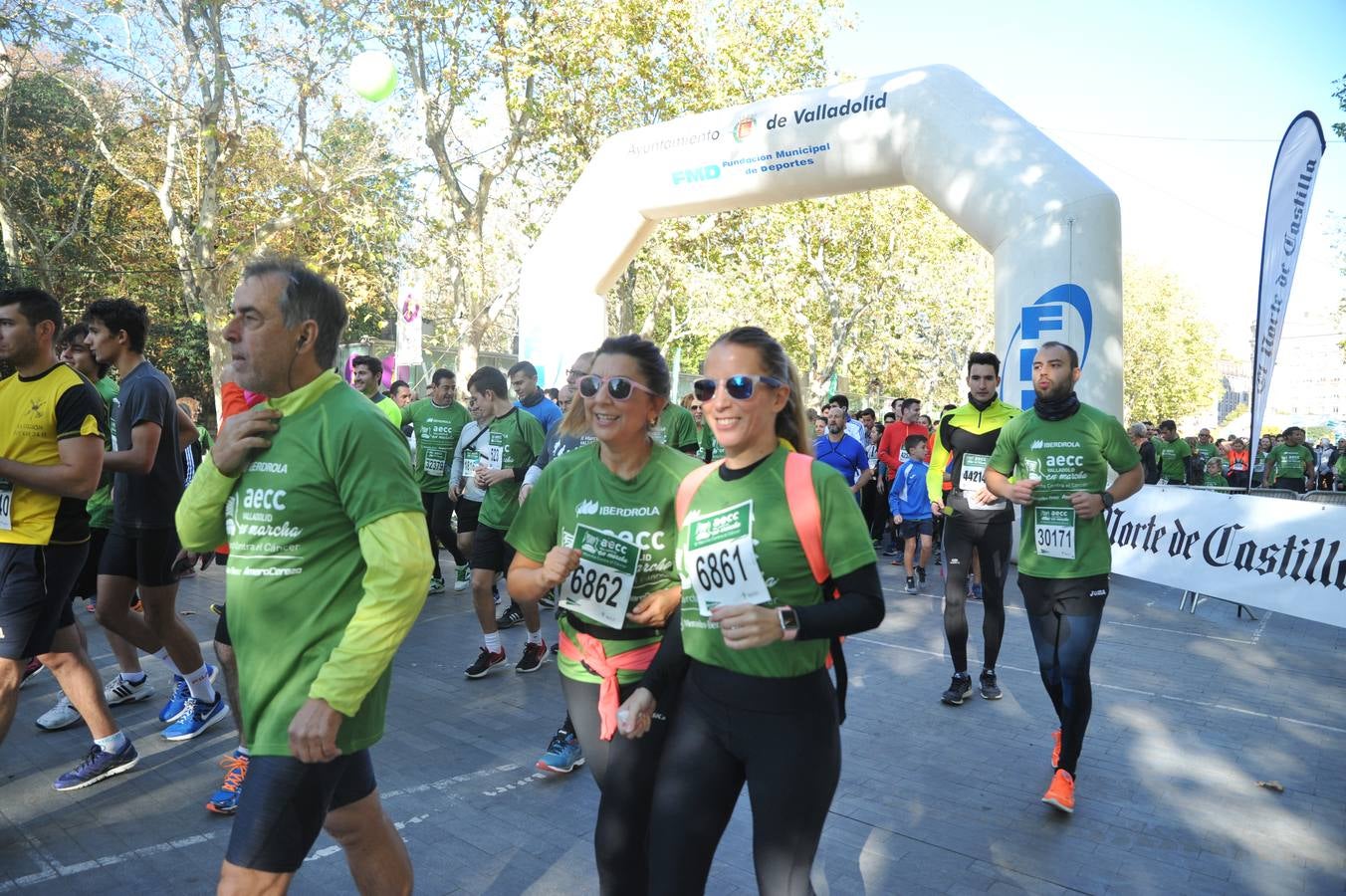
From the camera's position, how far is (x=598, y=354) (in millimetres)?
3166

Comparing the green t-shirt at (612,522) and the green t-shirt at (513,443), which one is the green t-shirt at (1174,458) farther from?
the green t-shirt at (612,522)

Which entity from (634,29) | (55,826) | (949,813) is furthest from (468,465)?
(634,29)

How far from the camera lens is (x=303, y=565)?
239cm

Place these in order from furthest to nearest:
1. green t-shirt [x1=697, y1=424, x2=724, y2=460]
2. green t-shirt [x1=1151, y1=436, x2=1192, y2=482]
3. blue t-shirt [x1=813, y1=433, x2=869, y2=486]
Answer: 1. green t-shirt [x1=1151, y1=436, x2=1192, y2=482]
2. green t-shirt [x1=697, y1=424, x2=724, y2=460]
3. blue t-shirt [x1=813, y1=433, x2=869, y2=486]

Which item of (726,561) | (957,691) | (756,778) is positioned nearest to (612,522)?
(726,561)

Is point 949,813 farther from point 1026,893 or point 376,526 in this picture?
point 376,526

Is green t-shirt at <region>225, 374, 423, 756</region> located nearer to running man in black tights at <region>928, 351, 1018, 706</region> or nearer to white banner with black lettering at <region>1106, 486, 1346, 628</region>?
running man in black tights at <region>928, 351, 1018, 706</region>

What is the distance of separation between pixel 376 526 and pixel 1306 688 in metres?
7.20

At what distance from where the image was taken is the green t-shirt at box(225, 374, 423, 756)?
235cm

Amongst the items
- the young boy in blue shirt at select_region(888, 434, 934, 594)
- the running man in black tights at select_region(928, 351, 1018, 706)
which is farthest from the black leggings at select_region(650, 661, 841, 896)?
the young boy in blue shirt at select_region(888, 434, 934, 594)

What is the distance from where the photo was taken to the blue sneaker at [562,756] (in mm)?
4795

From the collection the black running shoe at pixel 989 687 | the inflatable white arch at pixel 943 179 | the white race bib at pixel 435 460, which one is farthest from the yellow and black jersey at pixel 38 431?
the inflatable white arch at pixel 943 179

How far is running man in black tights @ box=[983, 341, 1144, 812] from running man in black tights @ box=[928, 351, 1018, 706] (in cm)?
112

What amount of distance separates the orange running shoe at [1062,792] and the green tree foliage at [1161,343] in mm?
54114
